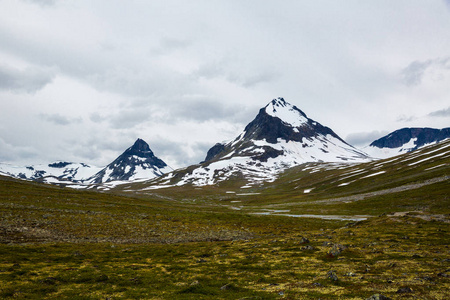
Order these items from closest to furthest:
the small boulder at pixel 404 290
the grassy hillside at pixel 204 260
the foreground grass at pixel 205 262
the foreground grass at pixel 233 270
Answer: the small boulder at pixel 404 290 < the foreground grass at pixel 233 270 < the foreground grass at pixel 205 262 < the grassy hillside at pixel 204 260

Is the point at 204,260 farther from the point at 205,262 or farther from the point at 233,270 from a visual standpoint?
the point at 233,270

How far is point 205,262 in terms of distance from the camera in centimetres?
3306

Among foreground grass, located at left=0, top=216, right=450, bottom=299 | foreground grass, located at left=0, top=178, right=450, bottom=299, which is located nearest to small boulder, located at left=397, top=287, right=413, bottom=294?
foreground grass, located at left=0, top=178, right=450, bottom=299

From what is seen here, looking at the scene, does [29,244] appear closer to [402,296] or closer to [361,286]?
[361,286]

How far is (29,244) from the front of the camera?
3912 cm

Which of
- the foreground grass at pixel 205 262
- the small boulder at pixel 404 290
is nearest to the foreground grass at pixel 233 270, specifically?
the foreground grass at pixel 205 262

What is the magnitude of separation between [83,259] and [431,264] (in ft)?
130

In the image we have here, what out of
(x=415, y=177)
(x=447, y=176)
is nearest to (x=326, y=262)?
(x=447, y=176)

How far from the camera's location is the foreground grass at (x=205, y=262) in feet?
65.6

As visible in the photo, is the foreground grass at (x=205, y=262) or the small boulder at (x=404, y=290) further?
the foreground grass at (x=205, y=262)

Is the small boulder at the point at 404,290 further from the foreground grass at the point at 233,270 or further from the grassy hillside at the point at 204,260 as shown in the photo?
the foreground grass at the point at 233,270

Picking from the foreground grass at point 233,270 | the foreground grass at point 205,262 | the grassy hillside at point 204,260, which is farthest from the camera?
the grassy hillside at point 204,260

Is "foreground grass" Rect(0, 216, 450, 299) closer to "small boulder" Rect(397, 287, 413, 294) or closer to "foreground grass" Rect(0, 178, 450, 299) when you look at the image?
"foreground grass" Rect(0, 178, 450, 299)

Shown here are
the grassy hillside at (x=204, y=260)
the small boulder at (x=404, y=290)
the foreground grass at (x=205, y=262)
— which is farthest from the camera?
the grassy hillside at (x=204, y=260)
